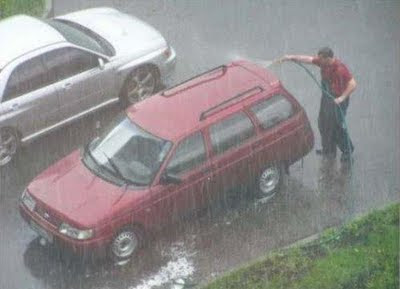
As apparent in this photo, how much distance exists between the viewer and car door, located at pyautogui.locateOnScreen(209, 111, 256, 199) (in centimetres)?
1166

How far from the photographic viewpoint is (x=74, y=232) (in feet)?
36.0

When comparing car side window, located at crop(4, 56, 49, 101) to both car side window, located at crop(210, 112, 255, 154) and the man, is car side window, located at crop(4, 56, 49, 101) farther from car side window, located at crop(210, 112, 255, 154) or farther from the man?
the man

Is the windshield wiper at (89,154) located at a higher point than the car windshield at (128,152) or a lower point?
lower

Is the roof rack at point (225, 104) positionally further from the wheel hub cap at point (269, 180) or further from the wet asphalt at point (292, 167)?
the wet asphalt at point (292, 167)

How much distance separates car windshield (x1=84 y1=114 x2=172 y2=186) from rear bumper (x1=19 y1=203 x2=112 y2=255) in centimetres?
84

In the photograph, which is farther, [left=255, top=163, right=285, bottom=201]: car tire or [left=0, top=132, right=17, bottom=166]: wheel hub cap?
[left=0, top=132, right=17, bottom=166]: wheel hub cap

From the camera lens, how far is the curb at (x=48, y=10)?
1658 centimetres

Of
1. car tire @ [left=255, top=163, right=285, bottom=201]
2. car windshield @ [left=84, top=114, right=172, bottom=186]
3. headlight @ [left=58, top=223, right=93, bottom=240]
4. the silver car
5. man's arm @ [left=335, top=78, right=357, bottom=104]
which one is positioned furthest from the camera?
the silver car

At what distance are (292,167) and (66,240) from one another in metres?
3.85

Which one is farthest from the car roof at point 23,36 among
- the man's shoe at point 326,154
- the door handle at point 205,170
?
the man's shoe at point 326,154

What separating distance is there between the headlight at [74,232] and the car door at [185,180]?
0.91 meters

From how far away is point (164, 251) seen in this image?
38.5ft

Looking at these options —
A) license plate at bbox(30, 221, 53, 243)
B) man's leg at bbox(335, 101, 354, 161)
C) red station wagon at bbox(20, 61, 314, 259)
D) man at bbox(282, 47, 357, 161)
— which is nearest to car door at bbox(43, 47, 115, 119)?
red station wagon at bbox(20, 61, 314, 259)

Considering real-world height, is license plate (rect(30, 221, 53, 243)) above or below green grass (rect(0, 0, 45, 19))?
below
